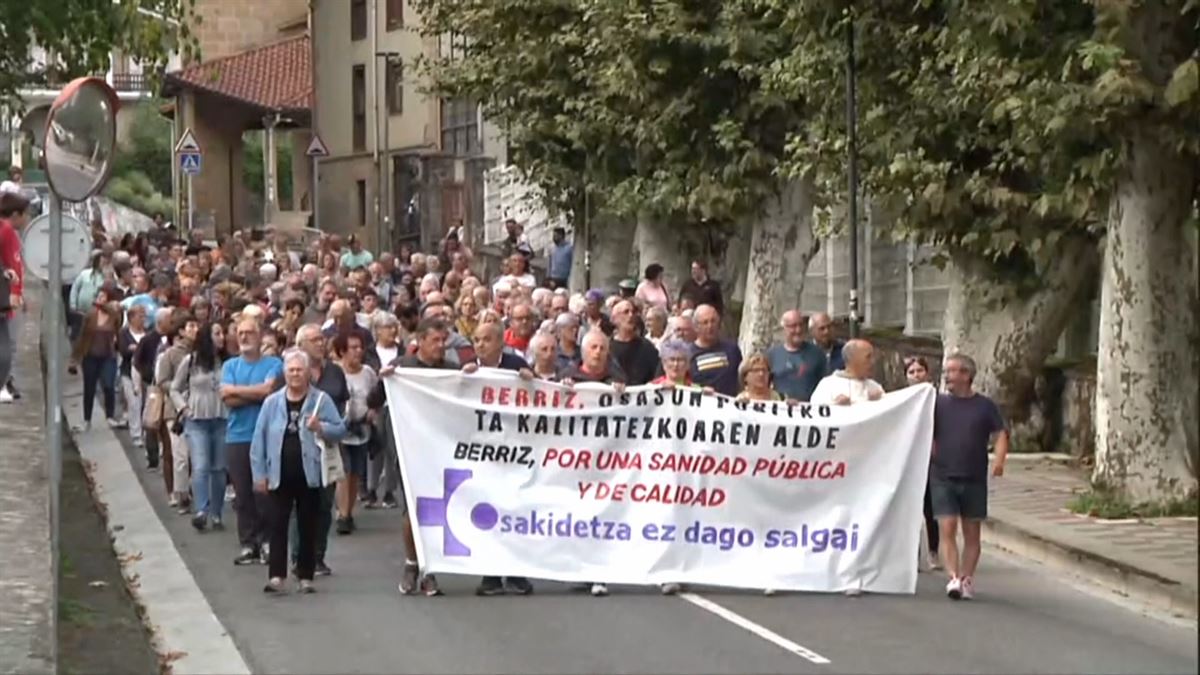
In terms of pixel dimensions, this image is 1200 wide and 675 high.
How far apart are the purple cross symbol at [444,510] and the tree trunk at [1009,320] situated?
30.4 ft

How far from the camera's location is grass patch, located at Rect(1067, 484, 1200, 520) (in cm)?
1853

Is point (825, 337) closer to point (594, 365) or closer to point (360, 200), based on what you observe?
point (594, 365)

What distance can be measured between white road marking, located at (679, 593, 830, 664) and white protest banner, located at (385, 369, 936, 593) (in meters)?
0.32

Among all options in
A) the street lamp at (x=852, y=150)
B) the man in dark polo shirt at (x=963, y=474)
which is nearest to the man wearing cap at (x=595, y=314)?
the street lamp at (x=852, y=150)

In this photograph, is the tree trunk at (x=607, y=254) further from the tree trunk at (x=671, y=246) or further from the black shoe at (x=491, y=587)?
the black shoe at (x=491, y=587)

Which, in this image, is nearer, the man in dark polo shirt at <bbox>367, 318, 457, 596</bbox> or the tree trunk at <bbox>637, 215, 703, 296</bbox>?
the man in dark polo shirt at <bbox>367, 318, 457, 596</bbox>

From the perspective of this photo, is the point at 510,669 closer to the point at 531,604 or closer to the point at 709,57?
the point at 531,604

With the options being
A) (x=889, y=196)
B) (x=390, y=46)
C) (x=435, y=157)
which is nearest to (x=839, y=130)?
(x=889, y=196)

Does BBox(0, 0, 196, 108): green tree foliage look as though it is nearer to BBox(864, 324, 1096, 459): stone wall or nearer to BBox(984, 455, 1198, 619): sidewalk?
BBox(984, 455, 1198, 619): sidewalk

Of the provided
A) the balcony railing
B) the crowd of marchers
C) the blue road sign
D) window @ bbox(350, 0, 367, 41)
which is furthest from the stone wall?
the balcony railing

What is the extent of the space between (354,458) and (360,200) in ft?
168

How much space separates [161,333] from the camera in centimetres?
2242

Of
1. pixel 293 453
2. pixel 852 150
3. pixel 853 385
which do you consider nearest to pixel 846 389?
pixel 853 385

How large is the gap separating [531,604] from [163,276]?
14.6 m
